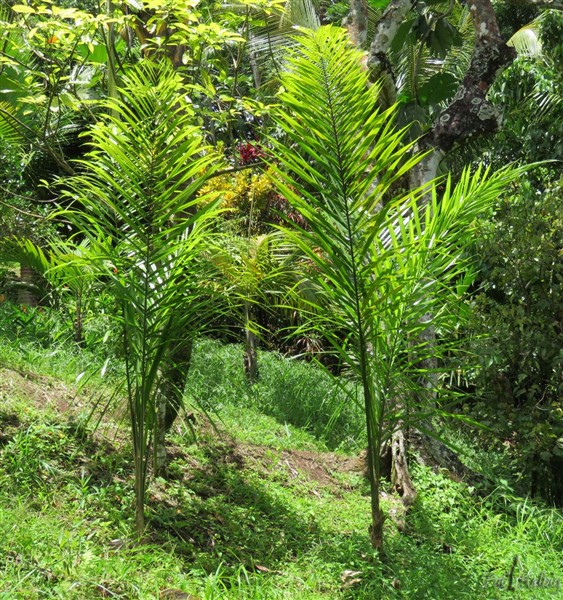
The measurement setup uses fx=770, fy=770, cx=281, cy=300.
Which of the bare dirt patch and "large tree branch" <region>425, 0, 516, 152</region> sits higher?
"large tree branch" <region>425, 0, 516, 152</region>

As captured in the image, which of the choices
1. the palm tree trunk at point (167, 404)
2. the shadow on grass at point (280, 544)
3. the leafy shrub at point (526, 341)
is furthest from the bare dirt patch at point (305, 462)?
the leafy shrub at point (526, 341)

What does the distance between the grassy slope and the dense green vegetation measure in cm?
2

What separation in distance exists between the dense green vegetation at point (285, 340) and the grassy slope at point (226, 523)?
2 centimetres

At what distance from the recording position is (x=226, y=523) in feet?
12.9

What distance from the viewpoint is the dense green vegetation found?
3.29 metres

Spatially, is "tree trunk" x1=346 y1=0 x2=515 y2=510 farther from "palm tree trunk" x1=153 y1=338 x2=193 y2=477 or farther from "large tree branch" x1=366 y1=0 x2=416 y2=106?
"palm tree trunk" x1=153 y1=338 x2=193 y2=477

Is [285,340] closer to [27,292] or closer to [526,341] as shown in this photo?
[526,341]

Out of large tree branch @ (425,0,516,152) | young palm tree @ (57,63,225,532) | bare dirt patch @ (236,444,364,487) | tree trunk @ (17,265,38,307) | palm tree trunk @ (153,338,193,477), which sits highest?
large tree branch @ (425,0,516,152)

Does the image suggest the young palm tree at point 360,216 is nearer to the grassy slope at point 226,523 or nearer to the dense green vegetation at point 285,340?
the dense green vegetation at point 285,340

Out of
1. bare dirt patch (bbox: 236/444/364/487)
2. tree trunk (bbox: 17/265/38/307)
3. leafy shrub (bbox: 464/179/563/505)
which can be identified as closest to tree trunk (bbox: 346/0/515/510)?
leafy shrub (bbox: 464/179/563/505)

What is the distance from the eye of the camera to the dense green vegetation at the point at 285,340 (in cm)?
329

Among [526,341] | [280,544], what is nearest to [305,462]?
[280,544]

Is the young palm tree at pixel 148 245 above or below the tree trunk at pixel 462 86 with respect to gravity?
below

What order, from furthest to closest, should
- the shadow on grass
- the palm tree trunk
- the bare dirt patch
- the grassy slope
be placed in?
A: 1. the bare dirt patch
2. the palm tree trunk
3. the shadow on grass
4. the grassy slope
